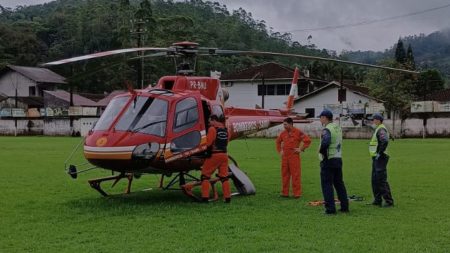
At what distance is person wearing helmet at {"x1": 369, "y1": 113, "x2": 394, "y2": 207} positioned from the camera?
11.1 meters

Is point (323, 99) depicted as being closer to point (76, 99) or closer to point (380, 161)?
point (76, 99)

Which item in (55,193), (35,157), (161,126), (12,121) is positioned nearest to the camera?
(161,126)

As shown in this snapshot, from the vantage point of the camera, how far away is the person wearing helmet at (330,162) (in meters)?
10.4

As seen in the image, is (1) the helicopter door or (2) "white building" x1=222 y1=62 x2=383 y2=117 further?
(2) "white building" x1=222 y1=62 x2=383 y2=117

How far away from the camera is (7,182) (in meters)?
15.6

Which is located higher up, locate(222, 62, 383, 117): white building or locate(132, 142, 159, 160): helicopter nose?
locate(222, 62, 383, 117): white building

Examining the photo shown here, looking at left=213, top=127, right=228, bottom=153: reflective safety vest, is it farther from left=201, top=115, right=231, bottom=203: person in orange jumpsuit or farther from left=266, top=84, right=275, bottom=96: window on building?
left=266, top=84, right=275, bottom=96: window on building

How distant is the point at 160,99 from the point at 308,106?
49.2 m

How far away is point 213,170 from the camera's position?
12078 millimetres

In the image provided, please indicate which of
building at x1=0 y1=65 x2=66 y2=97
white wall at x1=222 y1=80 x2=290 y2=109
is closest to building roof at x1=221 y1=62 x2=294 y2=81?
white wall at x1=222 y1=80 x2=290 y2=109

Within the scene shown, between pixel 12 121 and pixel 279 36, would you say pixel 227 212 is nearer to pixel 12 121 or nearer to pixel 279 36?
pixel 12 121

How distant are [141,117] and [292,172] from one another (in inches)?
147

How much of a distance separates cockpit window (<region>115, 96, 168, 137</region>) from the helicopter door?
0.27 meters

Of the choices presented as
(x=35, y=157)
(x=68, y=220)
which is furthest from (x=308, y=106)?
(x=68, y=220)
